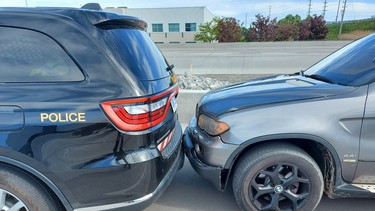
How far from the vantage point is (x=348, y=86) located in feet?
7.58

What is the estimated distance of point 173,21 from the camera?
50.5 metres

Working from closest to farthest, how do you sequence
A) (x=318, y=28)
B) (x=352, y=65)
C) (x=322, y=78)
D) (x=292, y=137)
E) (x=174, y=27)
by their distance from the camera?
(x=292, y=137), (x=352, y=65), (x=322, y=78), (x=318, y=28), (x=174, y=27)

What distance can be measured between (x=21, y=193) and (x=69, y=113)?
0.74m

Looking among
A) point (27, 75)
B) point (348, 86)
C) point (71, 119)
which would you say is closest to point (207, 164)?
point (71, 119)

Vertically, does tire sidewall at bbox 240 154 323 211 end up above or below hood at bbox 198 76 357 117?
below

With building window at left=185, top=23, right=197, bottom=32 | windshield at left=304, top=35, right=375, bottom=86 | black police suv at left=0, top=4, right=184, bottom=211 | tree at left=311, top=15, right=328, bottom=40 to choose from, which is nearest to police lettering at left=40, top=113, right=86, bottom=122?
black police suv at left=0, top=4, right=184, bottom=211

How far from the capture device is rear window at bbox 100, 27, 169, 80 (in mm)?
1944

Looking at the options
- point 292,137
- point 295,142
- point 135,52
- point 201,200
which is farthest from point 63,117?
point 295,142

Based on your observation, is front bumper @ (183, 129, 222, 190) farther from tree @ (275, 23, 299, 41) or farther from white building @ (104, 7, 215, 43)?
white building @ (104, 7, 215, 43)

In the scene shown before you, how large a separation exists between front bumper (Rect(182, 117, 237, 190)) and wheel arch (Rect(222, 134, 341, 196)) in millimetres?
43

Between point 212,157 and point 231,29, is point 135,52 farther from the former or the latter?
point 231,29

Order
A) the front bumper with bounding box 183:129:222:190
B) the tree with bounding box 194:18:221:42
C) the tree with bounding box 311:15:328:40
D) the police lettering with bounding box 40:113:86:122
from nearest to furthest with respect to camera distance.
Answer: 1. the police lettering with bounding box 40:113:86:122
2. the front bumper with bounding box 183:129:222:190
3. the tree with bounding box 311:15:328:40
4. the tree with bounding box 194:18:221:42

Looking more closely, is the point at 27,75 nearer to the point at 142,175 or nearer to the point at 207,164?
the point at 142,175

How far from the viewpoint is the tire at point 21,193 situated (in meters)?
1.87
